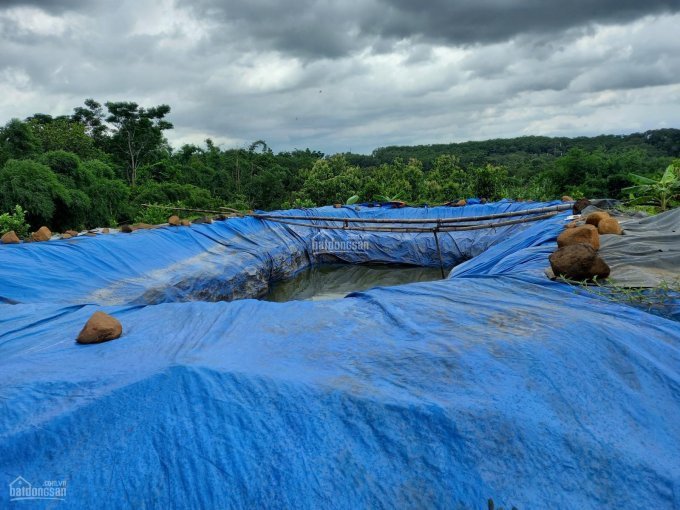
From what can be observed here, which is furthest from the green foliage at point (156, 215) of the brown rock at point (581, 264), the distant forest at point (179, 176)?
the brown rock at point (581, 264)

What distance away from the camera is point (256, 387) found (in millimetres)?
1836

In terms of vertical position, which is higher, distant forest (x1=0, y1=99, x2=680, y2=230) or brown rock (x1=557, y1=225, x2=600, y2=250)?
distant forest (x1=0, y1=99, x2=680, y2=230)

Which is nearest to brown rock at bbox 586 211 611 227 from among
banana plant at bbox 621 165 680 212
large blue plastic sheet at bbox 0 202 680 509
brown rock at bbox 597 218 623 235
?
brown rock at bbox 597 218 623 235

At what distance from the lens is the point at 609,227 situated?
4.45m

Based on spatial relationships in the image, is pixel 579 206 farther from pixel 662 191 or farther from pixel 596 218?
pixel 596 218

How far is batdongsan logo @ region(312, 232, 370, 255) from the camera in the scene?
11.2m

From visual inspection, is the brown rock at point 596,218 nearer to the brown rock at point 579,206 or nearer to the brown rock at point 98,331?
the brown rock at point 579,206

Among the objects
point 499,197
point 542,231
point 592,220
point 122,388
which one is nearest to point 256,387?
point 122,388

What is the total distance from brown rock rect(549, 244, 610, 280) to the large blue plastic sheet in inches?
11.2

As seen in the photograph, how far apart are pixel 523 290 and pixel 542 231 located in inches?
98.3

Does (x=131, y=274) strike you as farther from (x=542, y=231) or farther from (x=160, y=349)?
(x=542, y=231)

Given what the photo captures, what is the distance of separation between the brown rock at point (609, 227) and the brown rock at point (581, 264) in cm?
136

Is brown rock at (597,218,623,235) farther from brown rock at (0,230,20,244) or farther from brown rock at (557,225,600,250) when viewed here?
brown rock at (0,230,20,244)

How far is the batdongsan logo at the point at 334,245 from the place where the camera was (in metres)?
11.2
